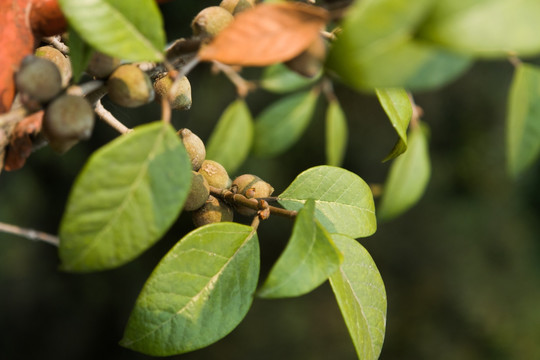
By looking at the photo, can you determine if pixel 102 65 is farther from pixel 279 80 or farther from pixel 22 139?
pixel 279 80

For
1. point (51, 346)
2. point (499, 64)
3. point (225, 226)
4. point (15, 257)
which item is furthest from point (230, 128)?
point (499, 64)

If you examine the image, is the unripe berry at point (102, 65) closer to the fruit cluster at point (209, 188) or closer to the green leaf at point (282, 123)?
the fruit cluster at point (209, 188)

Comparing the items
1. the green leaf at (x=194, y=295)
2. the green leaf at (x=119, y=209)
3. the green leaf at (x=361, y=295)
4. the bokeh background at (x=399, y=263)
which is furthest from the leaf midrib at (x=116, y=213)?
the bokeh background at (x=399, y=263)

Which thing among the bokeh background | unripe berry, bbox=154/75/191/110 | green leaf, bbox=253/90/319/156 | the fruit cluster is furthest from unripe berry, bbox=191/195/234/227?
the bokeh background

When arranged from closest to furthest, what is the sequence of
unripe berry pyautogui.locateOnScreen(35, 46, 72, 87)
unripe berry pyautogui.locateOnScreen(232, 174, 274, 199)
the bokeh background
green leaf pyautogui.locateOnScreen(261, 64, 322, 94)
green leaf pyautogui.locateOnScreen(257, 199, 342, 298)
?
green leaf pyautogui.locateOnScreen(257, 199, 342, 298) < unripe berry pyautogui.locateOnScreen(35, 46, 72, 87) < unripe berry pyautogui.locateOnScreen(232, 174, 274, 199) < green leaf pyautogui.locateOnScreen(261, 64, 322, 94) < the bokeh background

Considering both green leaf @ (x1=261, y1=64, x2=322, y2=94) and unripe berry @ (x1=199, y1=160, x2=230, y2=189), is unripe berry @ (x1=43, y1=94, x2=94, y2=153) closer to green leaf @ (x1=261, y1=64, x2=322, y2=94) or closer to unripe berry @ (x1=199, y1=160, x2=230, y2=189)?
unripe berry @ (x1=199, y1=160, x2=230, y2=189)

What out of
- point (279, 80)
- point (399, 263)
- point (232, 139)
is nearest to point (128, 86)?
point (232, 139)
